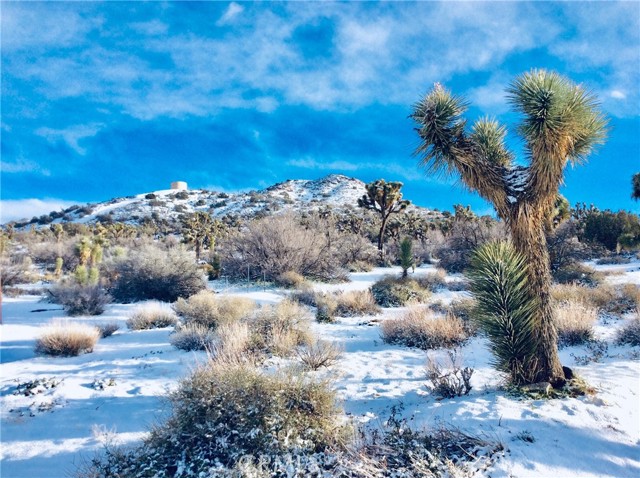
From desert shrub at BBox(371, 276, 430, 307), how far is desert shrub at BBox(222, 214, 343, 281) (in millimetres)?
4639

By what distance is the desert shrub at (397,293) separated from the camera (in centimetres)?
1399

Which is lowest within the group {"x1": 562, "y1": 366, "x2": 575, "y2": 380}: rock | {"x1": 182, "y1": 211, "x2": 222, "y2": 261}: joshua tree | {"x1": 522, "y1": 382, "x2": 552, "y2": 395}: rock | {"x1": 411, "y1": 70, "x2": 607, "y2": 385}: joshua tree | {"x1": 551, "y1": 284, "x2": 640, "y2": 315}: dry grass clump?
{"x1": 522, "y1": 382, "x2": 552, "y2": 395}: rock

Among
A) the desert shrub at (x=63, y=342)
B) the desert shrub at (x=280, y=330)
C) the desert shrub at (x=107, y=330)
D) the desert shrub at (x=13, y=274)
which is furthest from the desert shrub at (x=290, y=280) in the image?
the desert shrub at (x=13, y=274)

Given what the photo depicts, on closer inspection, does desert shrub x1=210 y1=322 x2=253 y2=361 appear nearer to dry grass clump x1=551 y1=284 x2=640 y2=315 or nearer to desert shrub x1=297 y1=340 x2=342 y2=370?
desert shrub x1=297 y1=340 x2=342 y2=370

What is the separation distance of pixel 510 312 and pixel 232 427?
3937 mm

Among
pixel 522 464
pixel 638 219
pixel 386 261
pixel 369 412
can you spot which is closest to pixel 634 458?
pixel 522 464

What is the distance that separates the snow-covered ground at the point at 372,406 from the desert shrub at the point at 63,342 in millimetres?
221

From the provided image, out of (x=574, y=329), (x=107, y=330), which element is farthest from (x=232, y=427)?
(x=574, y=329)

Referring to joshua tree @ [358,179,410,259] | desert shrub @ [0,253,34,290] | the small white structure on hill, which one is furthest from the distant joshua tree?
the small white structure on hill

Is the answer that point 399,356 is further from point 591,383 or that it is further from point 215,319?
point 215,319

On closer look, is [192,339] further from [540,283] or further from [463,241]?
[463,241]

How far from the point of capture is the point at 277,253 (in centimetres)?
1908

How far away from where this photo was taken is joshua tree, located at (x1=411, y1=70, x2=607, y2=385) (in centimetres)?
519

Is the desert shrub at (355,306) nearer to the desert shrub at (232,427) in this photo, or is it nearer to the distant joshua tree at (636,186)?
the desert shrub at (232,427)
